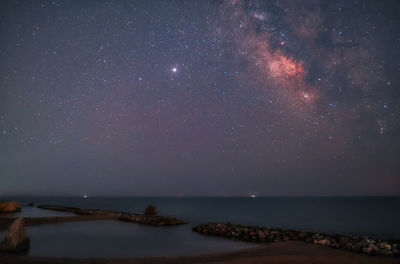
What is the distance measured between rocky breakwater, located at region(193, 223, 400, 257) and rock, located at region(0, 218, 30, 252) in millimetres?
12573

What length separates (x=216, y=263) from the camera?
10.6 m

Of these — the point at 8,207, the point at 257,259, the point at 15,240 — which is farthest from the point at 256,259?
the point at 8,207

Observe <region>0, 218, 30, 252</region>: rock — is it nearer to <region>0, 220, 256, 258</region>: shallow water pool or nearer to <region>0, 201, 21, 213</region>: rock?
<region>0, 220, 256, 258</region>: shallow water pool

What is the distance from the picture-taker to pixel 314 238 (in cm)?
1708

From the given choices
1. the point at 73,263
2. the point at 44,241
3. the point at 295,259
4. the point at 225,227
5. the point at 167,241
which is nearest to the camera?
the point at 73,263

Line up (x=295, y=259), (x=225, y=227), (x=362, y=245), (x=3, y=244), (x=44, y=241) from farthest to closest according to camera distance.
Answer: (x=225, y=227) < (x=44, y=241) < (x=362, y=245) < (x=3, y=244) < (x=295, y=259)

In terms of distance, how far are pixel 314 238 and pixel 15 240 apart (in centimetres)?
1709

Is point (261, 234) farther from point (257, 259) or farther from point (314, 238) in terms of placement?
point (257, 259)

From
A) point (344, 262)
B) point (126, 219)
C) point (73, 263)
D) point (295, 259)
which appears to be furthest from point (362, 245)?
point (126, 219)

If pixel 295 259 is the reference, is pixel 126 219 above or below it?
below

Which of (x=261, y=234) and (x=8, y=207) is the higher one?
(x=261, y=234)

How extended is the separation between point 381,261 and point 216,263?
7.43 m

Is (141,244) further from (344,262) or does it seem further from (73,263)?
(344,262)

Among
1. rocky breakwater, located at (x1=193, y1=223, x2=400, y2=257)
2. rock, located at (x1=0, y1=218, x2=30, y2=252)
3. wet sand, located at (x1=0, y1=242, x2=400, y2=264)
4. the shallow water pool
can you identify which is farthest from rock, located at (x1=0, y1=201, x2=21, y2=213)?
wet sand, located at (x1=0, y1=242, x2=400, y2=264)
